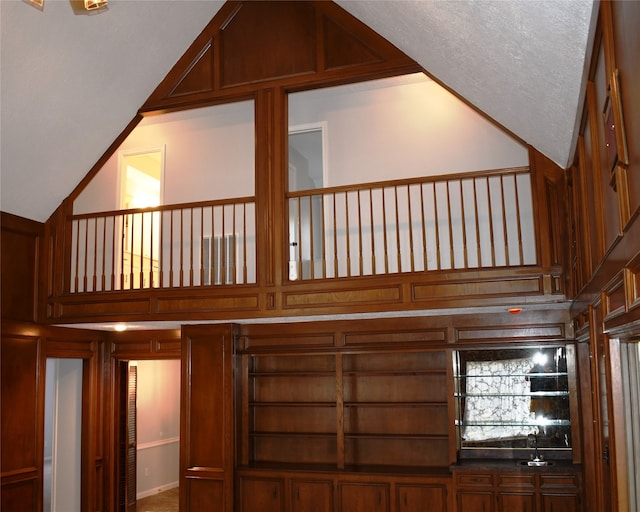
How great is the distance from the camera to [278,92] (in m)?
7.01

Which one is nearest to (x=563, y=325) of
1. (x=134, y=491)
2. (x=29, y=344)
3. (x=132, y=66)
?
(x=132, y=66)

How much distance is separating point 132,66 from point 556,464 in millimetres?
5973

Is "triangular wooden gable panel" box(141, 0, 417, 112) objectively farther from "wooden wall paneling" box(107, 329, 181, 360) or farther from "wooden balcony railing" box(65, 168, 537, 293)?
"wooden wall paneling" box(107, 329, 181, 360)

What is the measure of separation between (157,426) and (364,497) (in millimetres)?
4760

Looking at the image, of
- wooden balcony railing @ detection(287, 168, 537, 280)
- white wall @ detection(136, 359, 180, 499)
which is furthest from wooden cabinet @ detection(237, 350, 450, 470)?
white wall @ detection(136, 359, 180, 499)

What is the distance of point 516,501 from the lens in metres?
6.38

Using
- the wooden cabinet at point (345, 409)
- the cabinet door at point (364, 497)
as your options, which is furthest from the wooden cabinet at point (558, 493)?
the cabinet door at point (364, 497)

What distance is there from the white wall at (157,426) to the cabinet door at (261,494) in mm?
3209

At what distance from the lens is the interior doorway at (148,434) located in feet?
28.7

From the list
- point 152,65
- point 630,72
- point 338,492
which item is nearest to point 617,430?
point 630,72

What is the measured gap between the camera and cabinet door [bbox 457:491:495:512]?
6430 mm

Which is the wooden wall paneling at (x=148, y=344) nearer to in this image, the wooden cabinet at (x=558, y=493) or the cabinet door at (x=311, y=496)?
the cabinet door at (x=311, y=496)

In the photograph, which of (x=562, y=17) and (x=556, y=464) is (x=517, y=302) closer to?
(x=556, y=464)

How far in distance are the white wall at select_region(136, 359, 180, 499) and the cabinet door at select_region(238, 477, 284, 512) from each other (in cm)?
321
